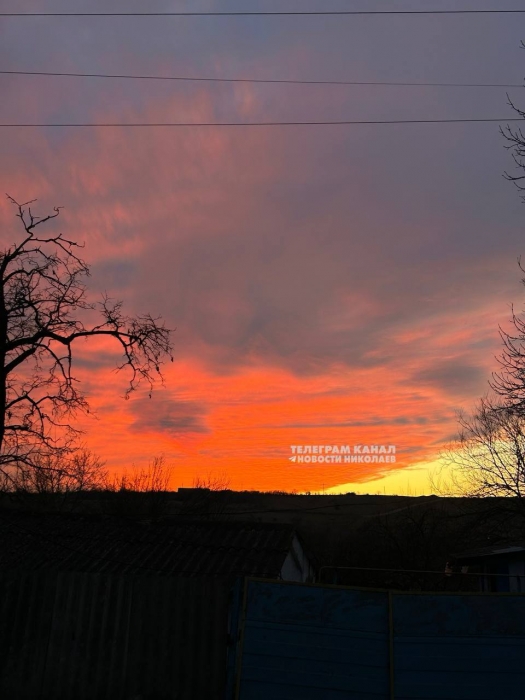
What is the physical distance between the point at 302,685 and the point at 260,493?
250ft

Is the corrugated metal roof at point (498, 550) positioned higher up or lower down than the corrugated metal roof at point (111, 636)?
higher up

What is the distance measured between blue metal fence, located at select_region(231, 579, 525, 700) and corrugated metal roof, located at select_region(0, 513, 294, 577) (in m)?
3.77

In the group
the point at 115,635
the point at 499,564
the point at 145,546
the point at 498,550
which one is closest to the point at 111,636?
the point at 115,635

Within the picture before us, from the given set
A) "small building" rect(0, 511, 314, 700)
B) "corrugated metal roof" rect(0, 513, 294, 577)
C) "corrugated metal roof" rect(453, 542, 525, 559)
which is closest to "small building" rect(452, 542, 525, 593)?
"corrugated metal roof" rect(453, 542, 525, 559)

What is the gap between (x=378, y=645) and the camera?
8.77m

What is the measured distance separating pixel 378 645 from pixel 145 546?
716cm

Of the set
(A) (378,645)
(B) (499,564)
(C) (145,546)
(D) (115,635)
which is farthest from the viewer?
(B) (499,564)

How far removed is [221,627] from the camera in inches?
372

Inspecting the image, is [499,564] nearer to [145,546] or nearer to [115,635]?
[145,546]

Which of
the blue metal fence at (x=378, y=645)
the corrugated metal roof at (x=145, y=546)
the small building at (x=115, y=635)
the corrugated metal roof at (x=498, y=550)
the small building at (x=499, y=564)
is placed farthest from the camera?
the small building at (x=499, y=564)

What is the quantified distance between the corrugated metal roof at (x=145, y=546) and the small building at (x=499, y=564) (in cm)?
675

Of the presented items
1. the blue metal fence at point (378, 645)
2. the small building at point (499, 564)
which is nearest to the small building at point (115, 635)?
the blue metal fence at point (378, 645)

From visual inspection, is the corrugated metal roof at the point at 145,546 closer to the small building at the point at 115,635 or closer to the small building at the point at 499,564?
the small building at the point at 115,635

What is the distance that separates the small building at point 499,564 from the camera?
59.7 ft
